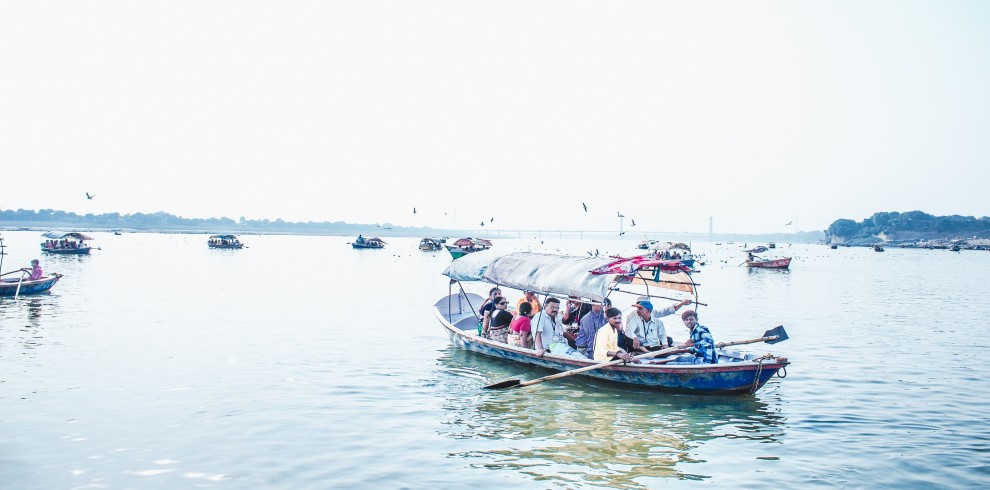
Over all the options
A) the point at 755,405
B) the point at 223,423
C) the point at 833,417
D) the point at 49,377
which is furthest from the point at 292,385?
the point at 833,417

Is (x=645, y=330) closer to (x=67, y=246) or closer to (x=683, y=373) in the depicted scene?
(x=683, y=373)

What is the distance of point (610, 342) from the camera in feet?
46.0

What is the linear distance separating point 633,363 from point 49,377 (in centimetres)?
1163

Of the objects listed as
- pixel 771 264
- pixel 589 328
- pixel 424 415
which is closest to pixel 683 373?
pixel 589 328

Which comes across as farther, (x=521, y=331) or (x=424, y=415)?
(x=521, y=331)

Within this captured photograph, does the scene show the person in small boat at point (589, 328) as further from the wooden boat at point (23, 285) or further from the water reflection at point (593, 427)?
the wooden boat at point (23, 285)

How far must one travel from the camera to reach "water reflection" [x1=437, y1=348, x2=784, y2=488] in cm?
969

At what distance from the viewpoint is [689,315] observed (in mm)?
13141

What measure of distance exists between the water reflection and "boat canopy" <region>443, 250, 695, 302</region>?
1925 mm

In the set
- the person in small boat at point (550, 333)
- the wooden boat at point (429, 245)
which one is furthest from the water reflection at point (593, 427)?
the wooden boat at point (429, 245)

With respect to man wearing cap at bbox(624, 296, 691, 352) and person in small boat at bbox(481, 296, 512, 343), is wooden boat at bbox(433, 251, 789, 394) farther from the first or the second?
man wearing cap at bbox(624, 296, 691, 352)

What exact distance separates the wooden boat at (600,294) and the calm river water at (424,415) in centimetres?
36

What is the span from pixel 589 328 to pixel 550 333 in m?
0.84

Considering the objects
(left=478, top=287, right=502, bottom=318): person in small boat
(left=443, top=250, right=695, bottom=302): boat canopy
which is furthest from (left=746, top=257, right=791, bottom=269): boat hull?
(left=478, top=287, right=502, bottom=318): person in small boat
